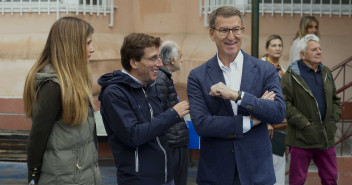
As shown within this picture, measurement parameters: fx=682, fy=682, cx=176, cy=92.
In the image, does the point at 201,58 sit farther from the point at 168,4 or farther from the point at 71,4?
the point at 71,4

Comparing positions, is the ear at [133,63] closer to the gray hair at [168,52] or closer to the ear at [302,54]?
the gray hair at [168,52]

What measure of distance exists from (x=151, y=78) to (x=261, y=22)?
612 cm

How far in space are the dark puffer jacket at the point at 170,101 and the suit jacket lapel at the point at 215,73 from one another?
166 centimetres

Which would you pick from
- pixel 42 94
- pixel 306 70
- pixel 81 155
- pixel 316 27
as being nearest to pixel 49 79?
A: pixel 42 94

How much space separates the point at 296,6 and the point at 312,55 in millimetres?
3618

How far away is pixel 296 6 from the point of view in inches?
421

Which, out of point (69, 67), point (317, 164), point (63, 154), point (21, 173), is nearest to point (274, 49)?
point (317, 164)

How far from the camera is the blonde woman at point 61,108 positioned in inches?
171

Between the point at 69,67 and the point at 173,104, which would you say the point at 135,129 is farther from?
the point at 173,104

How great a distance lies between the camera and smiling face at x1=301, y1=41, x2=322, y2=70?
725 centimetres

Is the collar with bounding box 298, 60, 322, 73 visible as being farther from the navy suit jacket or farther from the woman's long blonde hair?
the woman's long blonde hair

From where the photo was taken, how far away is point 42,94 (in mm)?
4332

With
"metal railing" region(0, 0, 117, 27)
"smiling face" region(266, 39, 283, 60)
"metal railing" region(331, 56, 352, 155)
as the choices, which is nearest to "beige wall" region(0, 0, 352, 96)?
"metal railing" region(0, 0, 117, 27)

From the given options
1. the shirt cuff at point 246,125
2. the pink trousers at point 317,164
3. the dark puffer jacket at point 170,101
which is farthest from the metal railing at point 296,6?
the shirt cuff at point 246,125
